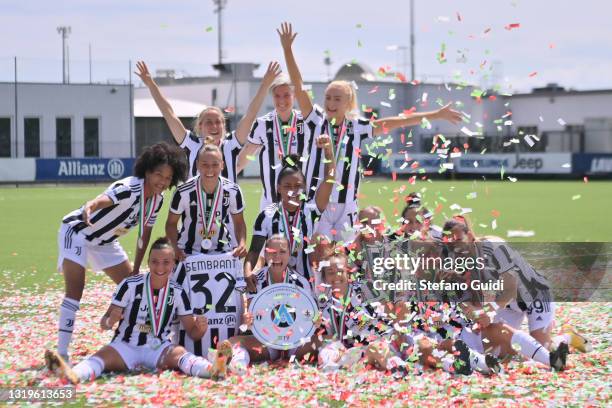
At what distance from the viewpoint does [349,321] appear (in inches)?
301

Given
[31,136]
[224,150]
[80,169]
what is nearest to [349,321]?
[224,150]

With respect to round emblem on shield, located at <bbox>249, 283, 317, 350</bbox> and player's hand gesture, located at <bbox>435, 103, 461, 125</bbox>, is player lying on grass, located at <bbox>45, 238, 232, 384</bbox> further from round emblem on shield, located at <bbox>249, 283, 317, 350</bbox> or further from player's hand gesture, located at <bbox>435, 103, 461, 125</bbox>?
player's hand gesture, located at <bbox>435, 103, 461, 125</bbox>

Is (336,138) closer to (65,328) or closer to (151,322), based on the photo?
(151,322)

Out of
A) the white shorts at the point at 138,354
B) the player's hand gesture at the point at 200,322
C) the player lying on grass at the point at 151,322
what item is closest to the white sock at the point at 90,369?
the player lying on grass at the point at 151,322

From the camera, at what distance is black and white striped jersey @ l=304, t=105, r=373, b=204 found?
28.3 feet

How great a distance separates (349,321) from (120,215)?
6.22 ft

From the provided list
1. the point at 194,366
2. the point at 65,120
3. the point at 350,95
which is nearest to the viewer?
the point at 194,366

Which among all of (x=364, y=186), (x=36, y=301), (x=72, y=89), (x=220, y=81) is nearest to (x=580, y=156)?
(x=364, y=186)

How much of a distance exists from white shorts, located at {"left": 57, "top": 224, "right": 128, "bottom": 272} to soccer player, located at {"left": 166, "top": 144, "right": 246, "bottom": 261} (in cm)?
45

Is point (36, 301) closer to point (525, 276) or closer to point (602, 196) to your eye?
point (525, 276)

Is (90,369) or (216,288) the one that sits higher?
(216,288)

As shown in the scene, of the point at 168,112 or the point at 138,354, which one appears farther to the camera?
the point at 168,112

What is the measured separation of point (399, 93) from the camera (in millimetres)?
52812

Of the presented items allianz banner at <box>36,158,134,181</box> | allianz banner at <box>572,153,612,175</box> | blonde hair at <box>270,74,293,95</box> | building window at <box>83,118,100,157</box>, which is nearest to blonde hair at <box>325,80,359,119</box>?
blonde hair at <box>270,74,293,95</box>
